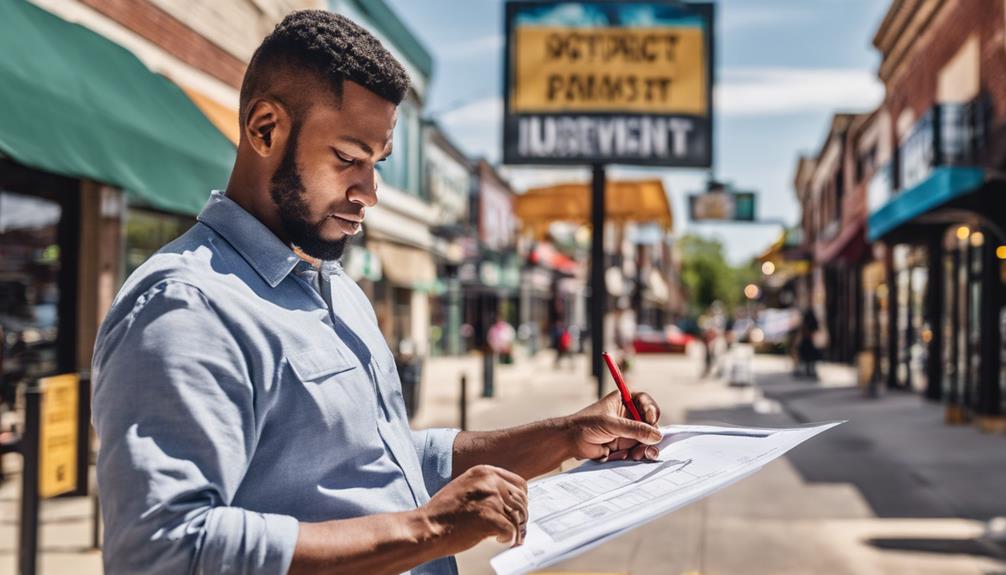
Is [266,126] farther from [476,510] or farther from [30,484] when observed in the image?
[30,484]

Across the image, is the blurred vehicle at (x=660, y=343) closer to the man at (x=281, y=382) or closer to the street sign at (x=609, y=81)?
the street sign at (x=609, y=81)

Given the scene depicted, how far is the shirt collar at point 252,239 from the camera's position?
4.97 feet

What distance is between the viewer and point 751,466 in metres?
1.79

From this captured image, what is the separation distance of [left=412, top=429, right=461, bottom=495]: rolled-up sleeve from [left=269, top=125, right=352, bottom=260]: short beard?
570 millimetres

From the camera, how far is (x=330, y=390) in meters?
1.47

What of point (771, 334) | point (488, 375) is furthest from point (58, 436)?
point (771, 334)

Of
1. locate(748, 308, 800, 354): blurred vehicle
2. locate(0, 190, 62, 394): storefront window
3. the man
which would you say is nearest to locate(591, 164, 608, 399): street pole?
locate(0, 190, 62, 394): storefront window

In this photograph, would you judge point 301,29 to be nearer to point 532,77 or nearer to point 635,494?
point 635,494

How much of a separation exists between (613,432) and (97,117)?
228 inches

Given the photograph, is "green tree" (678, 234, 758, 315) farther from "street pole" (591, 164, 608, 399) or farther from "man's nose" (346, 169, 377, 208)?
"man's nose" (346, 169, 377, 208)

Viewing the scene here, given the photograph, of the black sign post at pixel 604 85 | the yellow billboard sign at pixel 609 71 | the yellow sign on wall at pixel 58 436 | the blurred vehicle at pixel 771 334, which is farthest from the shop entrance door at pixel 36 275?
the blurred vehicle at pixel 771 334

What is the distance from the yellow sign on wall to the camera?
5.05m

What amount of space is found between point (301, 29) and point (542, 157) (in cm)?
833

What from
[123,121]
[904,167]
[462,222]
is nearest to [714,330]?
[904,167]
